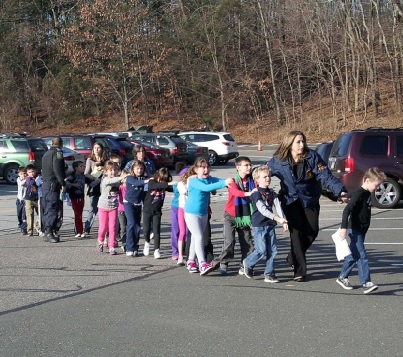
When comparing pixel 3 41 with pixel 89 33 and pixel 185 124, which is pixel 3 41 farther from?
pixel 185 124

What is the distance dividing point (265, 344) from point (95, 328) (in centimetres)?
163

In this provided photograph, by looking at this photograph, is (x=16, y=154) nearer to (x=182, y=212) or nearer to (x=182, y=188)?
(x=182, y=212)

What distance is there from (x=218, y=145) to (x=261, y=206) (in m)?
27.8

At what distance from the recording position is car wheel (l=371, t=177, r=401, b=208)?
1794 centimetres

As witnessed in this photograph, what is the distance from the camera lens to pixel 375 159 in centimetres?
1794

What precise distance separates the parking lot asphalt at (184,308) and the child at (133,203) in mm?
212

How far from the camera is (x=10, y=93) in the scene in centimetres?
6241

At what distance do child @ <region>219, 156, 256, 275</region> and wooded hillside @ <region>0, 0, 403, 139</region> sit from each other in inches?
1519

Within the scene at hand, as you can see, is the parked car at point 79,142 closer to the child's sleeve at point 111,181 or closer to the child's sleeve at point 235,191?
the child's sleeve at point 111,181

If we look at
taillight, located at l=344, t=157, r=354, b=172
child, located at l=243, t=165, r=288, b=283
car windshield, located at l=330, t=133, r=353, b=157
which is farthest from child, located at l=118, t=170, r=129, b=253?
A: car windshield, located at l=330, t=133, r=353, b=157

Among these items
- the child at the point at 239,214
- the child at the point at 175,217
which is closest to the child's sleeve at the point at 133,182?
the child at the point at 175,217

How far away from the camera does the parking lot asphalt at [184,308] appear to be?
654 centimetres

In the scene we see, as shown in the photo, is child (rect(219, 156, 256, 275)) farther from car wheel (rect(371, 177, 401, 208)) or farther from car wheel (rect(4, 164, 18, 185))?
car wheel (rect(4, 164, 18, 185))

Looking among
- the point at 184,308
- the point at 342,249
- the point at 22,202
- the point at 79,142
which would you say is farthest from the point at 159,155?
the point at 184,308
